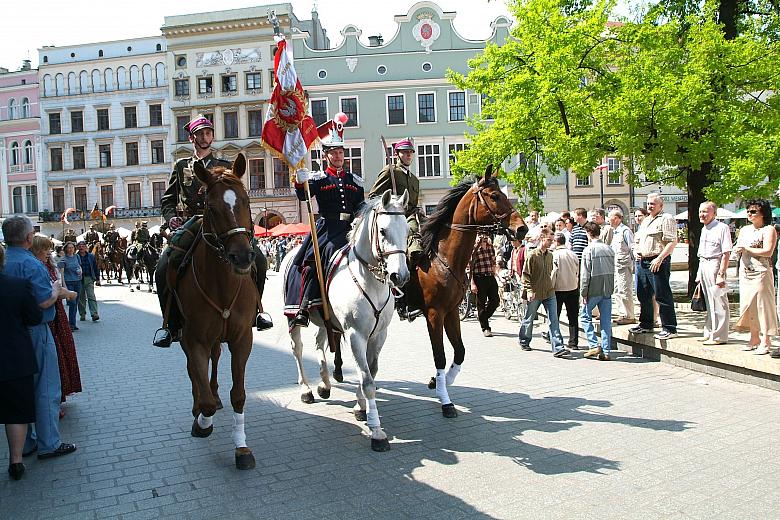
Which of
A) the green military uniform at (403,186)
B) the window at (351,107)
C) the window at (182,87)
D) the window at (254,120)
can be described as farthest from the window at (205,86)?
the green military uniform at (403,186)

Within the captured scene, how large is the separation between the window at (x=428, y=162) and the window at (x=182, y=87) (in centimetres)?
2111

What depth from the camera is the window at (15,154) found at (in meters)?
60.7

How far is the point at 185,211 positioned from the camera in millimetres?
6594

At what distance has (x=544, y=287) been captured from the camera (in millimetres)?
10891

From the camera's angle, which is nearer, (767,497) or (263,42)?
(767,497)

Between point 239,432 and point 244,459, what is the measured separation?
273mm

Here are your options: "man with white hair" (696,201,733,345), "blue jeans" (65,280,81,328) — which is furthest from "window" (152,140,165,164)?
"man with white hair" (696,201,733,345)

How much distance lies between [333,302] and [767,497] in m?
3.97

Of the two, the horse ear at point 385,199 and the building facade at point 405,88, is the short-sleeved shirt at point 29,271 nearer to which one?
the horse ear at point 385,199

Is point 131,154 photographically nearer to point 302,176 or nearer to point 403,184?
point 403,184

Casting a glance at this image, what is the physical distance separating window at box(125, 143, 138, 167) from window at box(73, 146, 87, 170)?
13.7 feet

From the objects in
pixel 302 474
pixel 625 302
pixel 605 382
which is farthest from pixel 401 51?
pixel 302 474

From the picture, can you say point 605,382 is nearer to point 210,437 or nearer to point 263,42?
point 210,437

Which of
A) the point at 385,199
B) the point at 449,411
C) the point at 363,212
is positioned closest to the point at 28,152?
the point at 363,212
